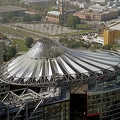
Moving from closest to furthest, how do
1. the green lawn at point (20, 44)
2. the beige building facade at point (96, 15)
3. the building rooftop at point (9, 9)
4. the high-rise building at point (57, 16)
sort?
the green lawn at point (20, 44) → the high-rise building at point (57, 16) → the beige building facade at point (96, 15) → the building rooftop at point (9, 9)

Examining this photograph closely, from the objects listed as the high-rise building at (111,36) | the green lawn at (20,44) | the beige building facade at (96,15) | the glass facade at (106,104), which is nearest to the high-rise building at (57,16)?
the beige building facade at (96,15)

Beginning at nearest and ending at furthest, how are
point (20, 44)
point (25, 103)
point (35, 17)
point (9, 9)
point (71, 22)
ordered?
point (25, 103) → point (20, 44) → point (71, 22) → point (35, 17) → point (9, 9)

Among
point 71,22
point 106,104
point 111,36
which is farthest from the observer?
point 71,22

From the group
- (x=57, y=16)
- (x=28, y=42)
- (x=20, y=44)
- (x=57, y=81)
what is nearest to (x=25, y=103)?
(x=57, y=81)

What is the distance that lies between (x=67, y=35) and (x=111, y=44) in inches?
277

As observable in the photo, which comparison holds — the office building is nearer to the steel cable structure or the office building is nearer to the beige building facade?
the beige building facade

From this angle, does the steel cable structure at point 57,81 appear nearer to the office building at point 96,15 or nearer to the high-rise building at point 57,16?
the high-rise building at point 57,16

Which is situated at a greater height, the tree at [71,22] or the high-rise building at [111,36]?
the tree at [71,22]

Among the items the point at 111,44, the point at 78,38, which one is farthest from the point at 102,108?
the point at 78,38

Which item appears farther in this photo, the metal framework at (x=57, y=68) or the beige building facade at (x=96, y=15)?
the beige building facade at (x=96, y=15)

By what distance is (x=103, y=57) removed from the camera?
1853cm

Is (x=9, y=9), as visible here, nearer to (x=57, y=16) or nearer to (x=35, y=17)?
(x=35, y=17)

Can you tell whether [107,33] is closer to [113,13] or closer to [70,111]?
[113,13]

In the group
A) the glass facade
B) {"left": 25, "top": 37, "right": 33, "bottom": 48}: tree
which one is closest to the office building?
{"left": 25, "top": 37, "right": 33, "bottom": 48}: tree
